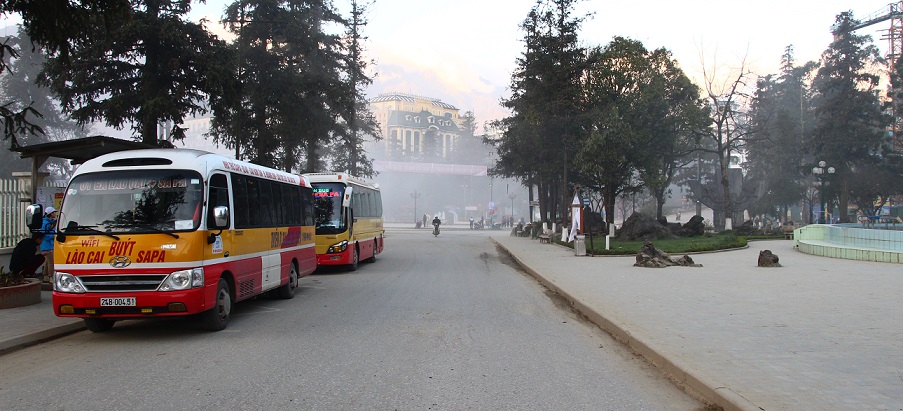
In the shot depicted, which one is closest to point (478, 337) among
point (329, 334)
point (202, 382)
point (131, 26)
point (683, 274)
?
point (329, 334)

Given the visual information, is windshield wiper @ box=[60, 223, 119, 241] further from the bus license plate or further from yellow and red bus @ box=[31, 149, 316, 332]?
the bus license plate

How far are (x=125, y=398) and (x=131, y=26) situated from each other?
1483cm

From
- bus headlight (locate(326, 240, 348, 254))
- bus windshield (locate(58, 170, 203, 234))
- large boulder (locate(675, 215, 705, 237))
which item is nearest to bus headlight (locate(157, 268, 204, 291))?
bus windshield (locate(58, 170, 203, 234))

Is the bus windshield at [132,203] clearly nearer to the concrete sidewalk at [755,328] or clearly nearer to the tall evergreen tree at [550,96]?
the concrete sidewalk at [755,328]

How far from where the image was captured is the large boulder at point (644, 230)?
115ft

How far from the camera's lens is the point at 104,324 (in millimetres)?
8938

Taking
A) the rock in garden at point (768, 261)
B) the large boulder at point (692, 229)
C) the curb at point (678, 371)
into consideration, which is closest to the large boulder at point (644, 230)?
the large boulder at point (692, 229)

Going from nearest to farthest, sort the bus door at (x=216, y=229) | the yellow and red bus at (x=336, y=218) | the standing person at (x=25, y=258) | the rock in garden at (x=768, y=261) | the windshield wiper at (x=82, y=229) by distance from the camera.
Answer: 1. the windshield wiper at (x=82, y=229)
2. the bus door at (x=216, y=229)
3. the standing person at (x=25, y=258)
4. the rock in garden at (x=768, y=261)
5. the yellow and red bus at (x=336, y=218)

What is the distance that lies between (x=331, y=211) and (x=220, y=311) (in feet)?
31.3

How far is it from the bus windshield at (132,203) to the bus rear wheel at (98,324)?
1.41 meters

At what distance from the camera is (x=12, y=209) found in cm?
1403

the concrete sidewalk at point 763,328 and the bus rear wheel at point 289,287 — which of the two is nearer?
the concrete sidewalk at point 763,328

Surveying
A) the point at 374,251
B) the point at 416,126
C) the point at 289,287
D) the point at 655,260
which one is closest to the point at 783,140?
the point at 655,260

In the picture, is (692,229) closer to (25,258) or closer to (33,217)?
(25,258)
